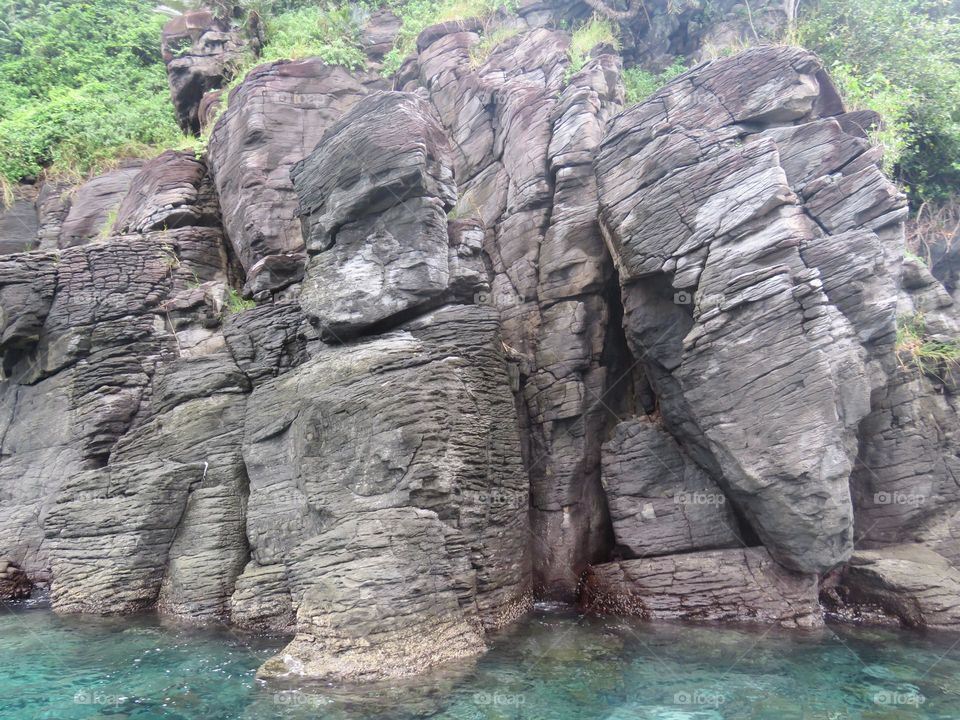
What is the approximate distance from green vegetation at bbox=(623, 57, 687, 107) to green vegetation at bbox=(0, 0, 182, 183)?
38.0 feet

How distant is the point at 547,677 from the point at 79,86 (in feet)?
72.3

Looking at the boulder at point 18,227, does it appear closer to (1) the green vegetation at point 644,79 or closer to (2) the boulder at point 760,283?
(2) the boulder at point 760,283

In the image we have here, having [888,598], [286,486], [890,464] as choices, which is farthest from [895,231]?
[286,486]

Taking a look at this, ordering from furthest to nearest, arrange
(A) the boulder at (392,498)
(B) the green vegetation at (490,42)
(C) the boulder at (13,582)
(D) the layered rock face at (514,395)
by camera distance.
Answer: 1. (B) the green vegetation at (490,42)
2. (C) the boulder at (13,582)
3. (D) the layered rock face at (514,395)
4. (A) the boulder at (392,498)

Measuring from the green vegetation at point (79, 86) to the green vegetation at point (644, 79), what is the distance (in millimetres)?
11588

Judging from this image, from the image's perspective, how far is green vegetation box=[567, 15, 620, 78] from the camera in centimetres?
1401

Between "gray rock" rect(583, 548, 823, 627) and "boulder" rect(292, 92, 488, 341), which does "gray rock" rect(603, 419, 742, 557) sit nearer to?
"gray rock" rect(583, 548, 823, 627)

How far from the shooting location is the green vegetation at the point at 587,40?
1401cm

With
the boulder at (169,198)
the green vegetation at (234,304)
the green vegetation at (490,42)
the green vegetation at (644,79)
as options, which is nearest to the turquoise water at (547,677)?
the green vegetation at (234,304)

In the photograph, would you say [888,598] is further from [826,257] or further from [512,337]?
[512,337]

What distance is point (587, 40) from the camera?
1448 cm

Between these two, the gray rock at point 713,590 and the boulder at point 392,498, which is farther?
the gray rock at point 713,590

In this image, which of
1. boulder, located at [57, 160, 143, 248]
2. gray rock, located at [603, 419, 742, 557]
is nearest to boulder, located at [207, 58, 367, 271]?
boulder, located at [57, 160, 143, 248]

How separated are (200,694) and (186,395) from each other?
507 cm
